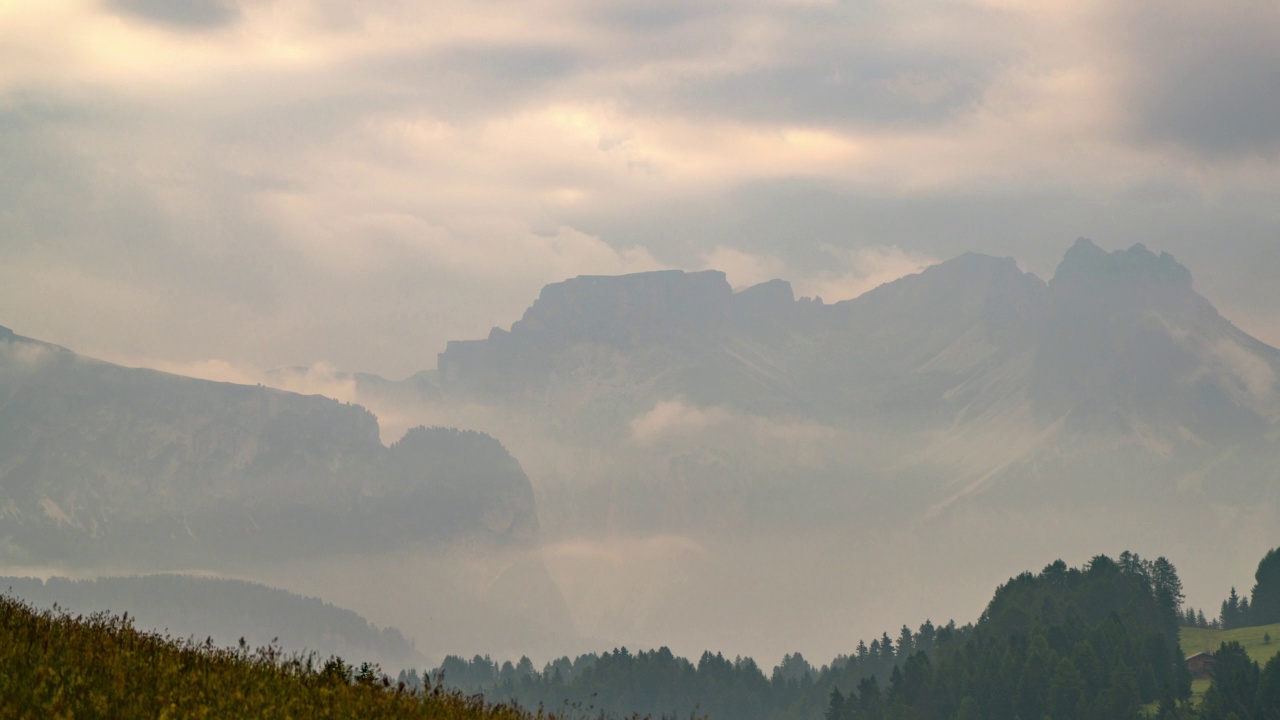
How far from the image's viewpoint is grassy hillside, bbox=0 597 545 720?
17.1 m

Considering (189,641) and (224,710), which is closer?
(224,710)

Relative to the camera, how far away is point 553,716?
21.8 m

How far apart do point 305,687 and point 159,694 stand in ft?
7.34

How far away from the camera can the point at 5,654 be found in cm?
1811

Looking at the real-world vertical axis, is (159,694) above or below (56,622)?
below

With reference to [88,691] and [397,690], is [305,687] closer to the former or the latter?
[397,690]

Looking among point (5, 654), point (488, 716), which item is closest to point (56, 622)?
point (5, 654)

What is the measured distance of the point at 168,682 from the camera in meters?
18.3

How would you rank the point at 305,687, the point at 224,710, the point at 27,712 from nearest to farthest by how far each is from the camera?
the point at 27,712 < the point at 224,710 < the point at 305,687

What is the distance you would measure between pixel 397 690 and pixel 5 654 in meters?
5.72

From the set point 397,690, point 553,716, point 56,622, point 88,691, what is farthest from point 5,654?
point 553,716

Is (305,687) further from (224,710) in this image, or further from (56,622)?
(56,622)

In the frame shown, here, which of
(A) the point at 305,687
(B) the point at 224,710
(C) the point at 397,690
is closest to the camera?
(B) the point at 224,710

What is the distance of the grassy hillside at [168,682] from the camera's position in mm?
17062
